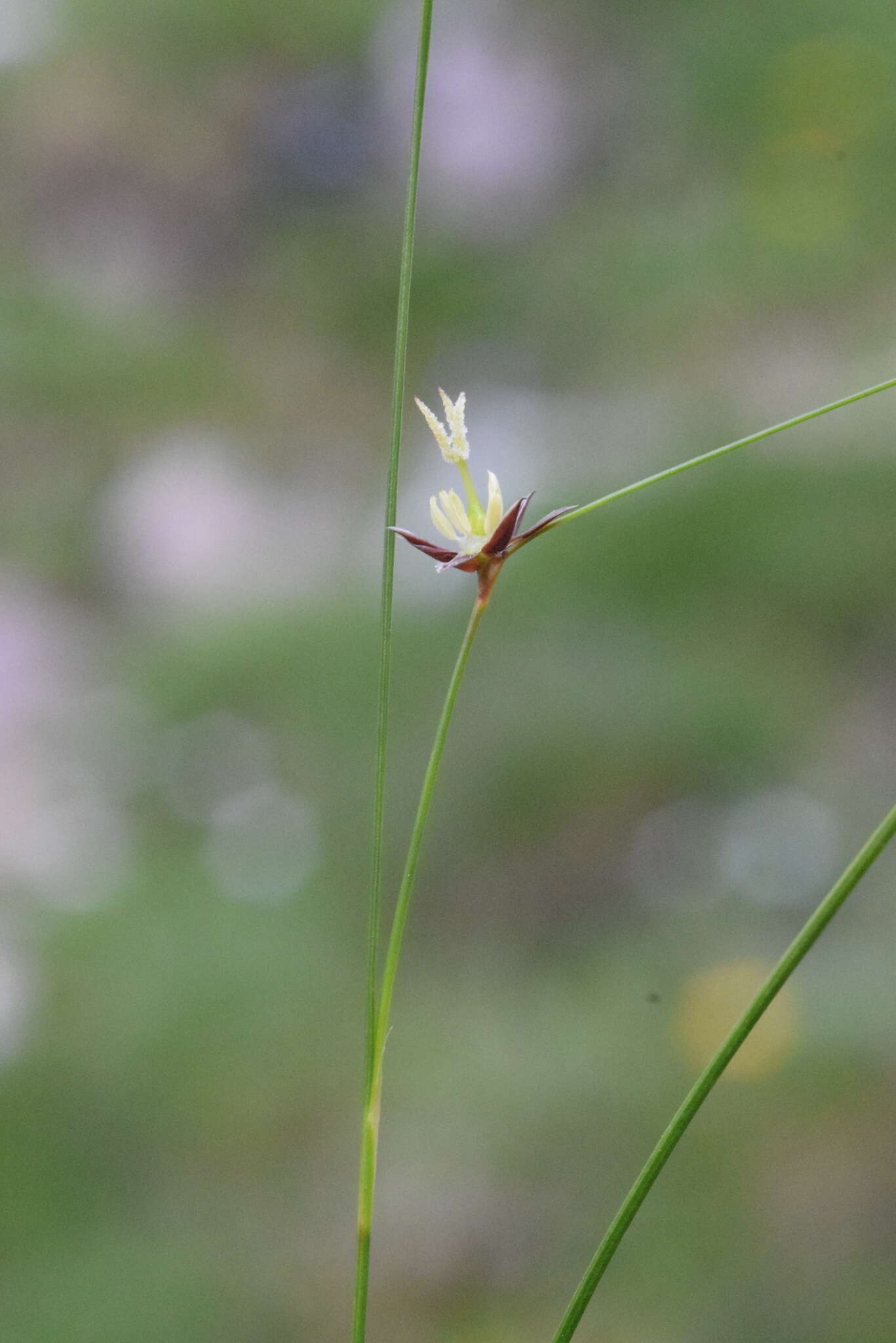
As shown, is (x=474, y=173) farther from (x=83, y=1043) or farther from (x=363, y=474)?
(x=83, y=1043)

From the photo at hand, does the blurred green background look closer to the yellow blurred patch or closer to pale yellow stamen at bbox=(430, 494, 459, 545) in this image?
the yellow blurred patch

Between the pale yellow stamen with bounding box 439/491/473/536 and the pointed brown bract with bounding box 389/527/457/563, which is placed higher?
the pale yellow stamen with bounding box 439/491/473/536

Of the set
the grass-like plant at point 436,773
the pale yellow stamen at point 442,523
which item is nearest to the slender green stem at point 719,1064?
the grass-like plant at point 436,773

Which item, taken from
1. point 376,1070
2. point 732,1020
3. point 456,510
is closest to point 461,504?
point 456,510

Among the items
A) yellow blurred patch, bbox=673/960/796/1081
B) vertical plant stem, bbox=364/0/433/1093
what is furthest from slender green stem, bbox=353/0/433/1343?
yellow blurred patch, bbox=673/960/796/1081

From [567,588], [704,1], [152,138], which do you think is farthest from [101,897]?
[704,1]

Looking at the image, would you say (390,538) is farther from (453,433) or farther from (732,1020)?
(732,1020)

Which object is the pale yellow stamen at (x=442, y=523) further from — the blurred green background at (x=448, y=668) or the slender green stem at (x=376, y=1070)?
the blurred green background at (x=448, y=668)
